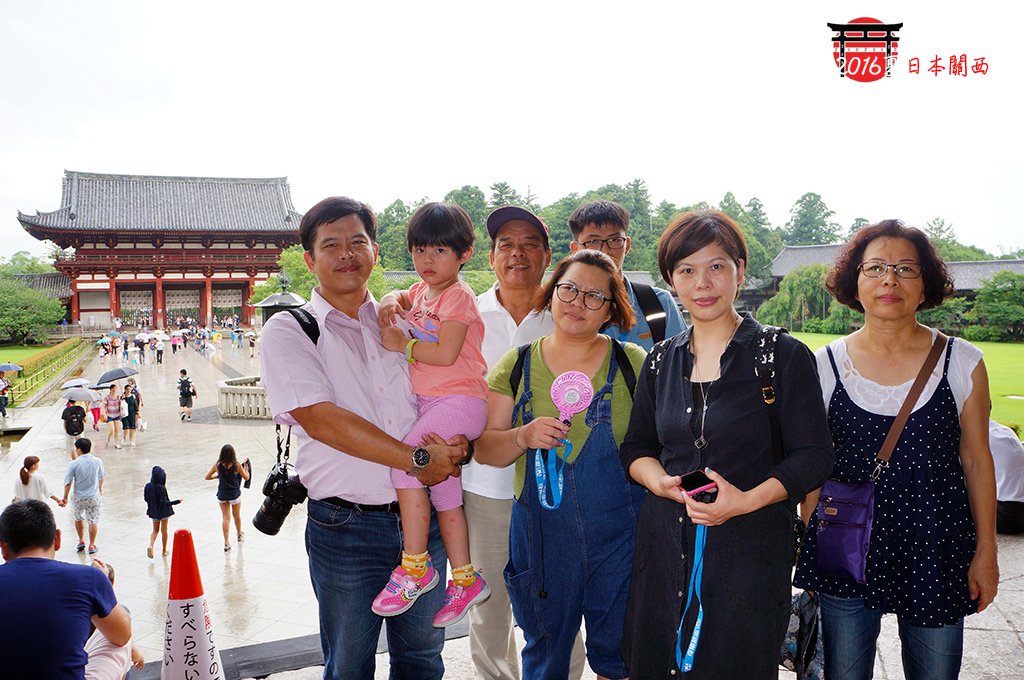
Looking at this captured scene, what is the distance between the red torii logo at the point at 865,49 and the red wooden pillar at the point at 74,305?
34.0 metres

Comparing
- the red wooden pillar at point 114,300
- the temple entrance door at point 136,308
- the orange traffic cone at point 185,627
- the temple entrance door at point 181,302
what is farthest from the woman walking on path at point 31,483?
the temple entrance door at point 181,302

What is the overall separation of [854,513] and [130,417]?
13032 millimetres

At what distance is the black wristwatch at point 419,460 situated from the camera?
1876 millimetres

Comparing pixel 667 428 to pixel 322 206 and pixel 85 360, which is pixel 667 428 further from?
pixel 85 360

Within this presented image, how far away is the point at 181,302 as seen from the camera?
1339 inches

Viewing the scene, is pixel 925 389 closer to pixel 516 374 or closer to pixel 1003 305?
pixel 516 374

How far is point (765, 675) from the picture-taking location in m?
1.61

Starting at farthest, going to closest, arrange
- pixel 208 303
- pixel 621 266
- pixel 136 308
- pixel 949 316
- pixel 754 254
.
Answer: pixel 136 308 → pixel 208 303 → pixel 754 254 → pixel 949 316 → pixel 621 266

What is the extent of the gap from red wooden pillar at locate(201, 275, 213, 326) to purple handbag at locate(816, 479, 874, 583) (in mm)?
34496

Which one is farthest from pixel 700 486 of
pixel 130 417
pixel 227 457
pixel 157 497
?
pixel 130 417

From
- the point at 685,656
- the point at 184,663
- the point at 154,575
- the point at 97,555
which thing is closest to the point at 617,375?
the point at 685,656

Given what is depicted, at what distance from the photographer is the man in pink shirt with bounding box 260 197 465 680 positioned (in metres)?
1.85

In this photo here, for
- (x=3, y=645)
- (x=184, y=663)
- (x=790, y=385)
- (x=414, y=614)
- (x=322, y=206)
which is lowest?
(x=184, y=663)

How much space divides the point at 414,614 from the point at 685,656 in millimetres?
830
